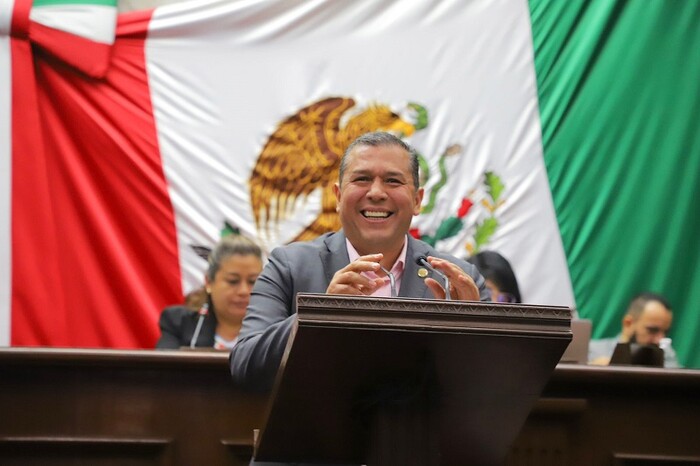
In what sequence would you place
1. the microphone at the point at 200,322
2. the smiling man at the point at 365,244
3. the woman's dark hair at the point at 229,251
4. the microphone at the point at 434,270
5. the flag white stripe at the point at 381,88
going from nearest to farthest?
the microphone at the point at 434,270
the smiling man at the point at 365,244
the microphone at the point at 200,322
the woman's dark hair at the point at 229,251
the flag white stripe at the point at 381,88

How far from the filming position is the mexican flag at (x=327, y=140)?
4434 mm

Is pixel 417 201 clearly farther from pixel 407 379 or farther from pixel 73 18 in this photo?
pixel 73 18

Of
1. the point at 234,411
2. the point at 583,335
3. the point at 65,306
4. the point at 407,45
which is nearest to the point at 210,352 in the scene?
the point at 234,411

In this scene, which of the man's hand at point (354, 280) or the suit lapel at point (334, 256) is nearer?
the man's hand at point (354, 280)

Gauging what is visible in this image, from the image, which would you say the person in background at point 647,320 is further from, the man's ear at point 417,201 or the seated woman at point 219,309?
the man's ear at point 417,201

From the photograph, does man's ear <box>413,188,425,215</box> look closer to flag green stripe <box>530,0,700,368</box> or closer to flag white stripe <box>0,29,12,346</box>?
flag green stripe <box>530,0,700,368</box>

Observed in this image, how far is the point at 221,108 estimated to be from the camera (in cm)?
457

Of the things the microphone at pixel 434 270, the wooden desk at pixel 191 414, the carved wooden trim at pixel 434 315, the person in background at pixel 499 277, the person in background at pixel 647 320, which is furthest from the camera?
the person in background at pixel 647 320

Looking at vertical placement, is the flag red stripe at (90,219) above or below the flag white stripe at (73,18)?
below

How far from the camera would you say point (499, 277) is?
4074 millimetres

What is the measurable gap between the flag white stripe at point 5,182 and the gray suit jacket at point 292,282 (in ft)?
8.47

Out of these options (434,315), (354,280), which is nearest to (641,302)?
(354,280)

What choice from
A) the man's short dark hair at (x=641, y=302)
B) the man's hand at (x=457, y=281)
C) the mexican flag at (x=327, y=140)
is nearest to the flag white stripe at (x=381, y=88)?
the mexican flag at (x=327, y=140)

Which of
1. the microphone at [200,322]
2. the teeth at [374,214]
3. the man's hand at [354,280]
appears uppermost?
the microphone at [200,322]
